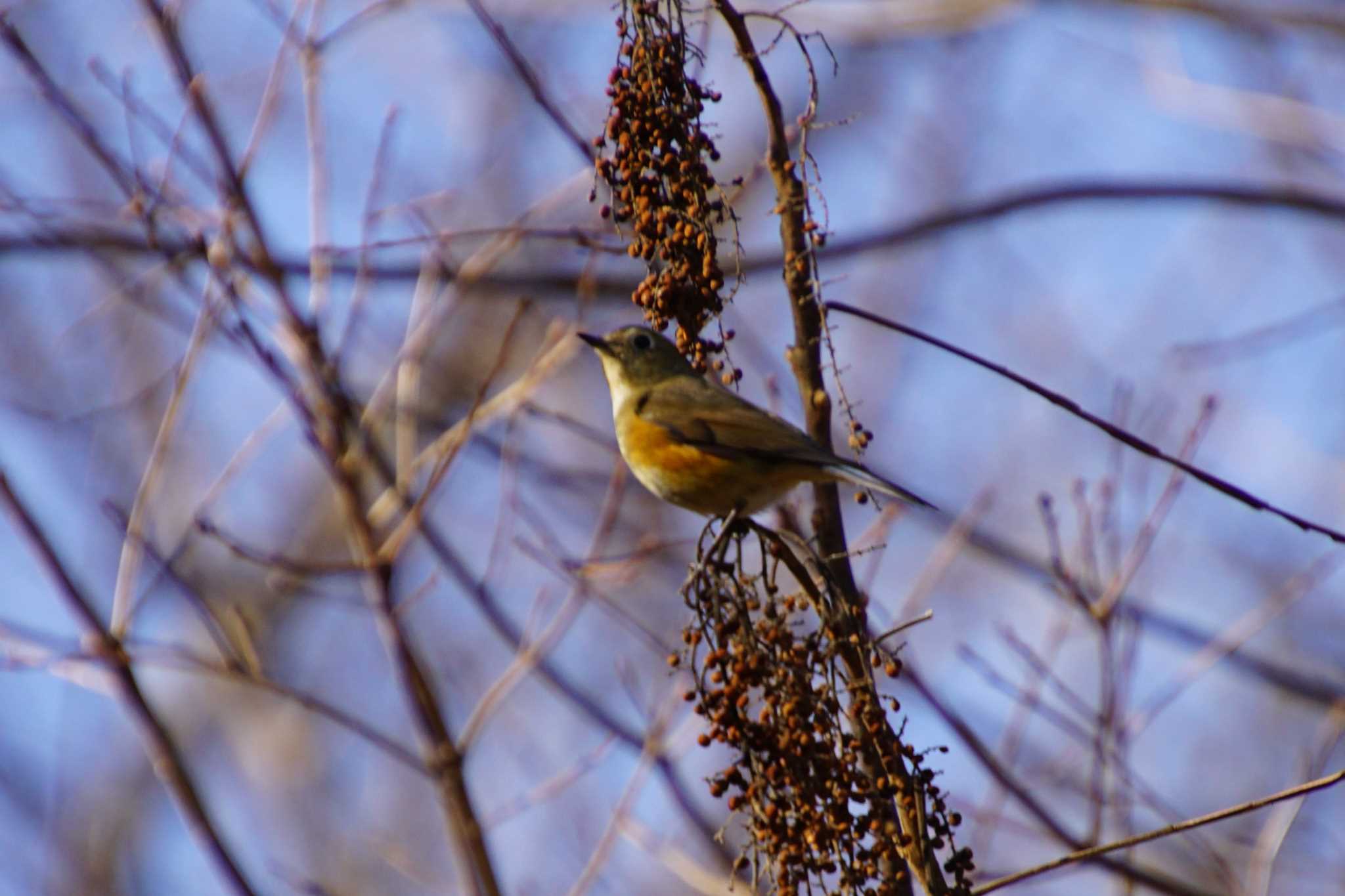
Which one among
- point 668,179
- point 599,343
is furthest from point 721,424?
point 668,179

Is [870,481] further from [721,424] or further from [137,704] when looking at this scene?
[137,704]

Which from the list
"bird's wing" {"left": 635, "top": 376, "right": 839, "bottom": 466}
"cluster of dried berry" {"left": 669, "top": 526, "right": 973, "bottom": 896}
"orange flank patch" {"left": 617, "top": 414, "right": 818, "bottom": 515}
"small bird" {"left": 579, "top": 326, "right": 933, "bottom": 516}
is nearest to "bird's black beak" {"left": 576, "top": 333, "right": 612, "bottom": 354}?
"small bird" {"left": 579, "top": 326, "right": 933, "bottom": 516}

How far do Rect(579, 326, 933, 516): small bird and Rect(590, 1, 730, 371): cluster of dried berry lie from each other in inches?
26.2

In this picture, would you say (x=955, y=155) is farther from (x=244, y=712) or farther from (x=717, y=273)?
(x=717, y=273)

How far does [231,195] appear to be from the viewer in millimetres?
4121

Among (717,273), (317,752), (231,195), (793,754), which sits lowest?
(793,754)

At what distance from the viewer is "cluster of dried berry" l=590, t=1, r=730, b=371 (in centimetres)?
260

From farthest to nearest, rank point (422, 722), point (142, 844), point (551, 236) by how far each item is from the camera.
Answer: point (142, 844) < point (551, 236) < point (422, 722)

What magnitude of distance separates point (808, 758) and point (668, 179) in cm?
115

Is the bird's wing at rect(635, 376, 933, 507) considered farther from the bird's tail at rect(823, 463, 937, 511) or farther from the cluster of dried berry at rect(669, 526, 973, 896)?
the cluster of dried berry at rect(669, 526, 973, 896)

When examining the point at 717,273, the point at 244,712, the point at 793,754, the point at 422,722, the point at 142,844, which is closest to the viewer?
the point at 793,754

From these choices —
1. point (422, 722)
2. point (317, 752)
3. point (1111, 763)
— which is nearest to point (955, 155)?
point (317, 752)

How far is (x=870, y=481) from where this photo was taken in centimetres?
322

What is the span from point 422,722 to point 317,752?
8726 mm
